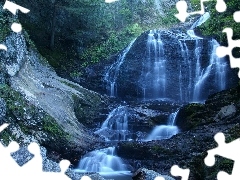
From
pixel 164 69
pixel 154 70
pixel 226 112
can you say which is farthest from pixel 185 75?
pixel 226 112

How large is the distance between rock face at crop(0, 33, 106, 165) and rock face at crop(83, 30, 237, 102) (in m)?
3.67

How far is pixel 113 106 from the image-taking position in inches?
480

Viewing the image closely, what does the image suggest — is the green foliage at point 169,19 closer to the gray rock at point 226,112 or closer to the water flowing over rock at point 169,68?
the water flowing over rock at point 169,68

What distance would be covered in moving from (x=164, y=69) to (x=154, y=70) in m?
0.41

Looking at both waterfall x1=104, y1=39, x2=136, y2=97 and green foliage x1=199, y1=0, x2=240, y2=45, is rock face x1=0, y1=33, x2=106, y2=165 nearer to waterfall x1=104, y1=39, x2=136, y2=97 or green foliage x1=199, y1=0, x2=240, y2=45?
waterfall x1=104, y1=39, x2=136, y2=97

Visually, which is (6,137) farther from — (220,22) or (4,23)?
(220,22)

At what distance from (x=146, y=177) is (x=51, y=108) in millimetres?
4428

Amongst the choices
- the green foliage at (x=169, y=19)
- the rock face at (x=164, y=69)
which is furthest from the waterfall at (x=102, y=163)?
the green foliage at (x=169, y=19)

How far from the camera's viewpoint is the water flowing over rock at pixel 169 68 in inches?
538

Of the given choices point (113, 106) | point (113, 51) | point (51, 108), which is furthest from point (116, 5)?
point (51, 108)

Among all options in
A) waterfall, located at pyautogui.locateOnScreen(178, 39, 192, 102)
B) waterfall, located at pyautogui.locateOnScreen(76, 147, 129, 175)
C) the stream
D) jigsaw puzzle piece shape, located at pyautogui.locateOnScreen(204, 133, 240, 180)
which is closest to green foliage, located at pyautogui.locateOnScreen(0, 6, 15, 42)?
waterfall, located at pyautogui.locateOnScreen(76, 147, 129, 175)

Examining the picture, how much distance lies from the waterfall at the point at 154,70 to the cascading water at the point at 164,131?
4084 millimetres

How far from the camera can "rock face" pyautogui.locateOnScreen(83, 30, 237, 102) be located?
45.0ft

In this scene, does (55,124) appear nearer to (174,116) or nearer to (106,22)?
(174,116)
